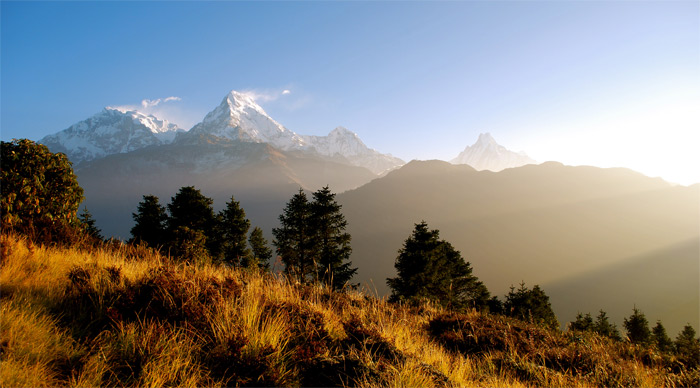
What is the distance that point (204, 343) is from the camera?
3227 millimetres

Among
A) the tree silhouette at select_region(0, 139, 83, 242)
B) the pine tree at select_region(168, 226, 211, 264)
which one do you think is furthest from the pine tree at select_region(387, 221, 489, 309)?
the tree silhouette at select_region(0, 139, 83, 242)

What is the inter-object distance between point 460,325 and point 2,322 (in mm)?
7544

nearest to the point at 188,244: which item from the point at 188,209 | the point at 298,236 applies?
the point at 188,209

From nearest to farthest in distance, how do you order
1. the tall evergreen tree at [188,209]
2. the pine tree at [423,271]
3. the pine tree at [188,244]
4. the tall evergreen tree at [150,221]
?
the pine tree at [188,244]
the pine tree at [423,271]
the tall evergreen tree at [188,209]
the tall evergreen tree at [150,221]

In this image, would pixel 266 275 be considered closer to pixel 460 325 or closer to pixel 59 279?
pixel 59 279

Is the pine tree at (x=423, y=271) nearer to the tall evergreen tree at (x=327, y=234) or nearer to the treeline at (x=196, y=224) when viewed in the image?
the tall evergreen tree at (x=327, y=234)

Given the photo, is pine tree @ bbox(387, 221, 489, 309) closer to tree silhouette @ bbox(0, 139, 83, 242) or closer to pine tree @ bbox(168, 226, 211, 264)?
pine tree @ bbox(168, 226, 211, 264)

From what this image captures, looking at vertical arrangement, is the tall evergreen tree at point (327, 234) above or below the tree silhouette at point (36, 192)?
below

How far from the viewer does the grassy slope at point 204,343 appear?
2688 millimetres

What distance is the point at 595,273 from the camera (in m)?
161

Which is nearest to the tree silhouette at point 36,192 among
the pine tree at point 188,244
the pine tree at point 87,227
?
the pine tree at point 87,227

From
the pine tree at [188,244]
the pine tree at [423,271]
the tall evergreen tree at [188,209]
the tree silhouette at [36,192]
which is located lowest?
the pine tree at [423,271]

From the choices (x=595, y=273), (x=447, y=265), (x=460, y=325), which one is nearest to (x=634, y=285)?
(x=595, y=273)

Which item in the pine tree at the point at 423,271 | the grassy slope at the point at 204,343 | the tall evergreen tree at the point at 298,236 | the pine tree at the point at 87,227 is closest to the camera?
the grassy slope at the point at 204,343
